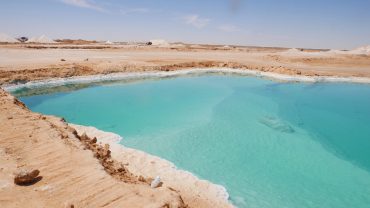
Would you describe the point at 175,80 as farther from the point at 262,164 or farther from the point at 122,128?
the point at 262,164

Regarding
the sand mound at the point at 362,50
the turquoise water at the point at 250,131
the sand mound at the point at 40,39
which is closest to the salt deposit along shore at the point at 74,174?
the turquoise water at the point at 250,131

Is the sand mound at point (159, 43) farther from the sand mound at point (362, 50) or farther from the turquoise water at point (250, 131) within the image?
the turquoise water at point (250, 131)

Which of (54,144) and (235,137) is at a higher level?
(54,144)

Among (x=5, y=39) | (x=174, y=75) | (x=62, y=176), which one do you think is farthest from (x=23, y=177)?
(x=5, y=39)

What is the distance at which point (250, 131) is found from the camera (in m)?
12.1

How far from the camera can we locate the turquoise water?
782cm

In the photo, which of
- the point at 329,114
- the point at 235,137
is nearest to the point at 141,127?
the point at 235,137

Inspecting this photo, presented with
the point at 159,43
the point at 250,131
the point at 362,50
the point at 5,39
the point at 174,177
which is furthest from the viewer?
the point at 159,43

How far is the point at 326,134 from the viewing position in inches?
483

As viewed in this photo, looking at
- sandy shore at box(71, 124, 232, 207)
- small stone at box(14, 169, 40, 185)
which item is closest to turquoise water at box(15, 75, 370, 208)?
sandy shore at box(71, 124, 232, 207)

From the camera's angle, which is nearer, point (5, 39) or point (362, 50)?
point (362, 50)

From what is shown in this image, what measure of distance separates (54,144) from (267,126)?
8.91 meters

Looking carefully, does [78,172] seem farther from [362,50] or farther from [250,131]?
[362,50]

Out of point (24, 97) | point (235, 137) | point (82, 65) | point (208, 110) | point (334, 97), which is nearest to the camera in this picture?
point (235, 137)
